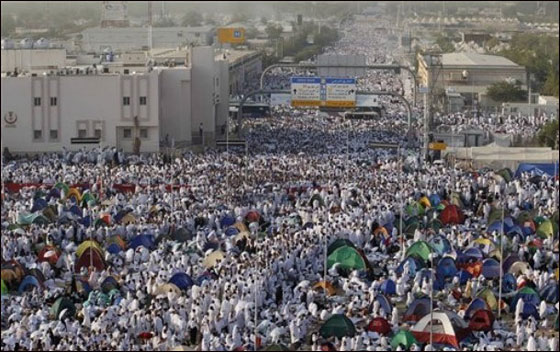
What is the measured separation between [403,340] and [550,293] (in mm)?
2138

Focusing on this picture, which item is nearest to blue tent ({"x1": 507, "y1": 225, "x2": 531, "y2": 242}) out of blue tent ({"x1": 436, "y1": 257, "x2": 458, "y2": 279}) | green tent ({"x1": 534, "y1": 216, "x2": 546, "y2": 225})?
green tent ({"x1": 534, "y1": 216, "x2": 546, "y2": 225})

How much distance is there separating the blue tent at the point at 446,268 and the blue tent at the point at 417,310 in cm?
127

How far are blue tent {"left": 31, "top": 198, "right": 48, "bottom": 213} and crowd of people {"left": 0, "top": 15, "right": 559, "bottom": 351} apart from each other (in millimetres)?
64

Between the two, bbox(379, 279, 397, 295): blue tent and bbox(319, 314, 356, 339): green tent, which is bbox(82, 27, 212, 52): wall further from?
bbox(319, 314, 356, 339): green tent

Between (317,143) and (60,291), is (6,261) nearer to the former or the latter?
(60,291)

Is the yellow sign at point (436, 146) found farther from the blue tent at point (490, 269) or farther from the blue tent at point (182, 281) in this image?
the blue tent at point (182, 281)

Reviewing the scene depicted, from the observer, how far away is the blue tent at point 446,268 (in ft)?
38.7

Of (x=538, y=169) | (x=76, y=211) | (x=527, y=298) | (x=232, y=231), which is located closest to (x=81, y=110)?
(x=76, y=211)

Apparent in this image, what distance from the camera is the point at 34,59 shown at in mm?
22641

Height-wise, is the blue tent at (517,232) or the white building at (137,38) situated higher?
the white building at (137,38)

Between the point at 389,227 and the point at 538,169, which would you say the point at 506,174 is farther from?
the point at 389,227

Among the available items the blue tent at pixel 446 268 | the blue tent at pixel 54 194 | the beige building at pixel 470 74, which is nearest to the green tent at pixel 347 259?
the blue tent at pixel 446 268

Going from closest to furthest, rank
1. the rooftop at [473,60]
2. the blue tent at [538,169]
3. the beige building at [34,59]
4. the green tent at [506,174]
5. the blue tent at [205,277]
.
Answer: the blue tent at [205,277] → the green tent at [506,174] → the blue tent at [538,169] → the beige building at [34,59] → the rooftop at [473,60]

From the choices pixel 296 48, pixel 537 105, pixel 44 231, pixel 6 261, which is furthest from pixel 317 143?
pixel 296 48
